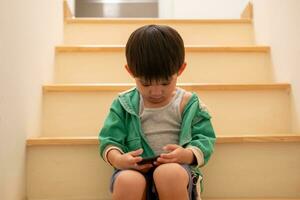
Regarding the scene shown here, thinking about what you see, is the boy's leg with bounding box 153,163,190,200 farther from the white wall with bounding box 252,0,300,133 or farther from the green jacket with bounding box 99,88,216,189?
the white wall with bounding box 252,0,300,133

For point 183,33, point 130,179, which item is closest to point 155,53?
point 130,179

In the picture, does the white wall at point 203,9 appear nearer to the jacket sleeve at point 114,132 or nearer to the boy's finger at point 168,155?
the jacket sleeve at point 114,132

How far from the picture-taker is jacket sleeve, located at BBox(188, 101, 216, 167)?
1091 millimetres

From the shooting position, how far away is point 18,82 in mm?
1246

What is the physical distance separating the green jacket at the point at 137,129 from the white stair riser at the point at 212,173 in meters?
0.16

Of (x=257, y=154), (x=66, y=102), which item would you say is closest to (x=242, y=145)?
(x=257, y=154)

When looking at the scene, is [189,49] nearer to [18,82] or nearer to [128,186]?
[18,82]

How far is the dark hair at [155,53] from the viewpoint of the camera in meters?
1.03

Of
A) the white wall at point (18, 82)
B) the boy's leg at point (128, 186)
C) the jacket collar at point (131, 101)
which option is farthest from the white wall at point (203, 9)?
the boy's leg at point (128, 186)

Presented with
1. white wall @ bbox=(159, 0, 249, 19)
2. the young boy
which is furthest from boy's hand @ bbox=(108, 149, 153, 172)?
white wall @ bbox=(159, 0, 249, 19)

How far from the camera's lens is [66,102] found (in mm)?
1498

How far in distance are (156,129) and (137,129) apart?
55 millimetres

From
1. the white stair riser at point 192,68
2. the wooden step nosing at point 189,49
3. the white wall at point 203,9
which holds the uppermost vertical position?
the white wall at point 203,9

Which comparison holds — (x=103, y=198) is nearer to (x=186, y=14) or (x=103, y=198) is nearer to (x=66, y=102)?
(x=66, y=102)
